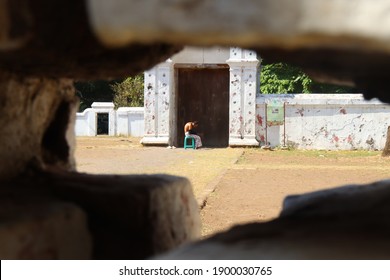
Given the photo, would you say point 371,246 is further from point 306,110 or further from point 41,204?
point 306,110

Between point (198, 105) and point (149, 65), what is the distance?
13.6m

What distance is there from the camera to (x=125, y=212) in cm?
136

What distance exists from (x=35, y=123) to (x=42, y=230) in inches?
19.4

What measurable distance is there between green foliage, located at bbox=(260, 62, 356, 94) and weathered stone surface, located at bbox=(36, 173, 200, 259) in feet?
68.6

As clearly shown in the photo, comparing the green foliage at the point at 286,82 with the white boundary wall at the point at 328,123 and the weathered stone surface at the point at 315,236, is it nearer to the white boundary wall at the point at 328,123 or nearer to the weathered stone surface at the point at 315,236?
the white boundary wall at the point at 328,123

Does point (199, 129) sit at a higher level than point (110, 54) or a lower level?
lower

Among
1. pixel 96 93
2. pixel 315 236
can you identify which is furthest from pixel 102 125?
pixel 315 236

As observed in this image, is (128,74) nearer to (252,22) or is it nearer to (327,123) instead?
(252,22)

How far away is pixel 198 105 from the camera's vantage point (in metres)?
15.1

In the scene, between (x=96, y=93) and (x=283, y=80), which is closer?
(x=283, y=80)

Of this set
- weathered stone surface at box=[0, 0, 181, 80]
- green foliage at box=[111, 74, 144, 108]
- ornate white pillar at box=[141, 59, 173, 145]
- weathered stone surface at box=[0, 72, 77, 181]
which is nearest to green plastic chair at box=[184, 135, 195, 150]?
ornate white pillar at box=[141, 59, 173, 145]

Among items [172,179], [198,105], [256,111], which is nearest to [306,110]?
[256,111]

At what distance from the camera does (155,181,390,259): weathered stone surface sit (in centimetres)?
102

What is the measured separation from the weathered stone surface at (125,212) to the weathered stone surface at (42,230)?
0.06m
